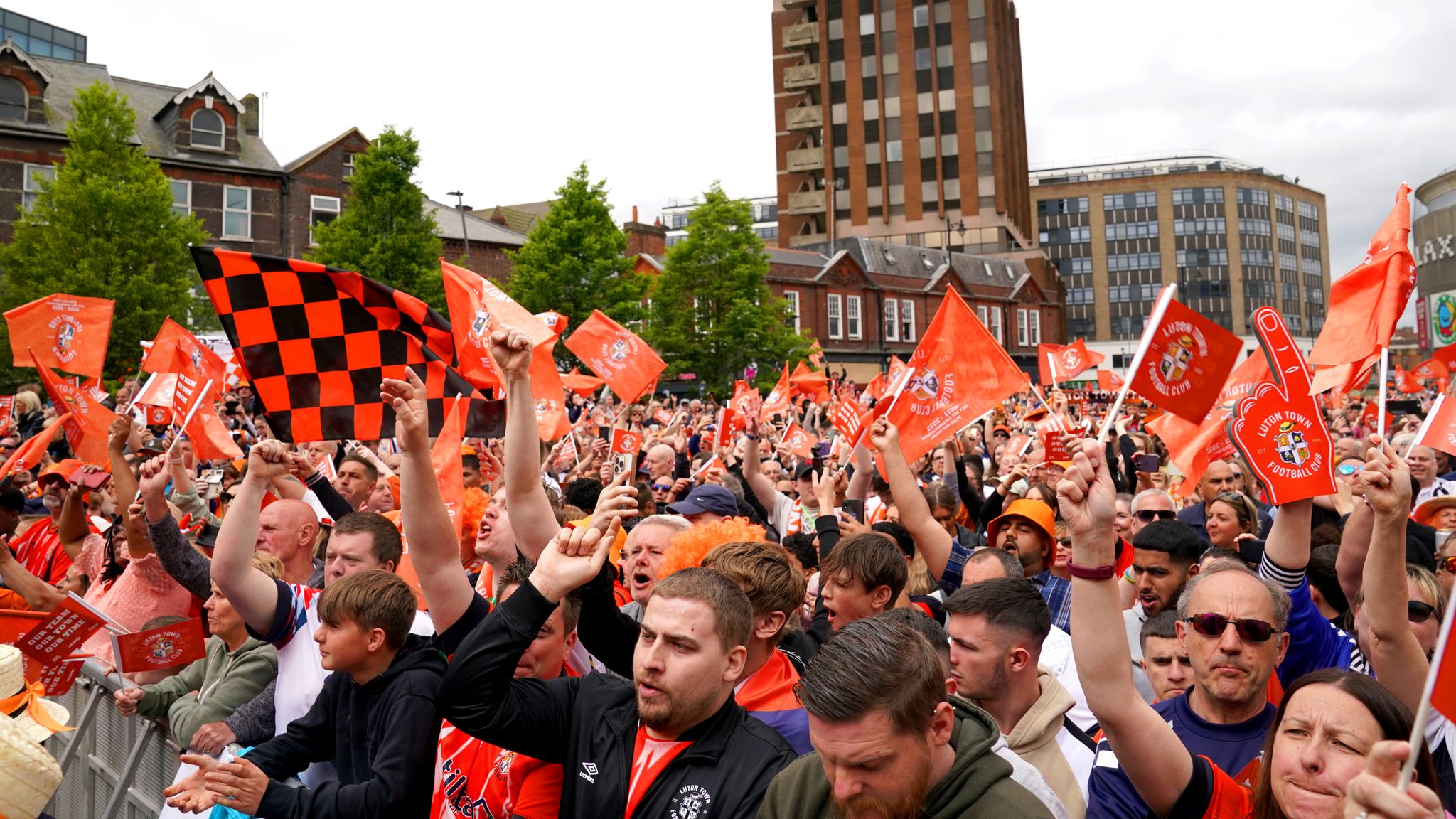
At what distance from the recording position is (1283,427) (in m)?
5.64

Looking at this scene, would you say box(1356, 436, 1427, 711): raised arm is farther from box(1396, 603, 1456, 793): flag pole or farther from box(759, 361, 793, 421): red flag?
box(759, 361, 793, 421): red flag

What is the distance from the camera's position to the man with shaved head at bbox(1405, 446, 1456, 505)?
8250 millimetres

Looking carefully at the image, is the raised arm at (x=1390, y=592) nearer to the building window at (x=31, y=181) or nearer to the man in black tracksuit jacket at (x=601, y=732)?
the man in black tracksuit jacket at (x=601, y=732)

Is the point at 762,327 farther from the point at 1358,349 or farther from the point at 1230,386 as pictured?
the point at 1358,349

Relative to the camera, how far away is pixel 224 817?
4.28m

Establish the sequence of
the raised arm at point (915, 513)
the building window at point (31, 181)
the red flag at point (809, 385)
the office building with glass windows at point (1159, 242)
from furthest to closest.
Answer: the office building with glass windows at point (1159, 242), the building window at point (31, 181), the red flag at point (809, 385), the raised arm at point (915, 513)

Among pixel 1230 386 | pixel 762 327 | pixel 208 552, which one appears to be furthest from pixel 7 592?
pixel 762 327

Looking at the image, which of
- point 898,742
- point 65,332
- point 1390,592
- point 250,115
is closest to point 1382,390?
point 1390,592

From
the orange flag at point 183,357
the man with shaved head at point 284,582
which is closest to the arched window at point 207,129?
the orange flag at point 183,357

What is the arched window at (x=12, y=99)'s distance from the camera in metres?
37.8

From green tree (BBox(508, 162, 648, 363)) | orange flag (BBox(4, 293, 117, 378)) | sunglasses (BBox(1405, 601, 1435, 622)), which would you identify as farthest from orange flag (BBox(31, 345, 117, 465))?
green tree (BBox(508, 162, 648, 363))

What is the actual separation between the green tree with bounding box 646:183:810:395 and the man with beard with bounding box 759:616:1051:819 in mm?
41742

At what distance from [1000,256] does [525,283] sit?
43419mm

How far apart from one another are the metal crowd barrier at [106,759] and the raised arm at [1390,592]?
16.2 feet
